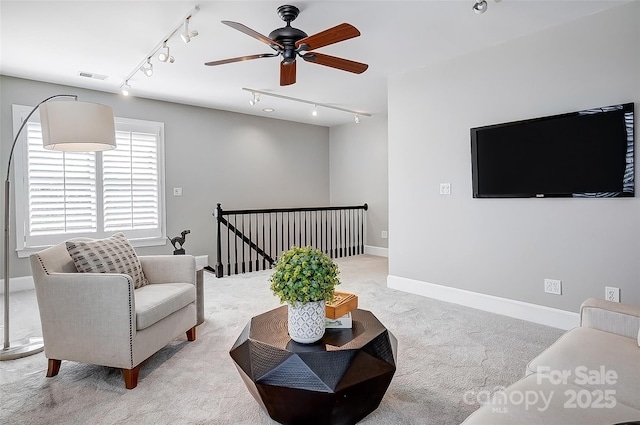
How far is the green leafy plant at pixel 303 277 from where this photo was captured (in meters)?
1.70

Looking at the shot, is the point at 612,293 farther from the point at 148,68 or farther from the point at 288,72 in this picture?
the point at 148,68

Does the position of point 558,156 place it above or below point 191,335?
above

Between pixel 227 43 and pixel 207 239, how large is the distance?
3.39 m

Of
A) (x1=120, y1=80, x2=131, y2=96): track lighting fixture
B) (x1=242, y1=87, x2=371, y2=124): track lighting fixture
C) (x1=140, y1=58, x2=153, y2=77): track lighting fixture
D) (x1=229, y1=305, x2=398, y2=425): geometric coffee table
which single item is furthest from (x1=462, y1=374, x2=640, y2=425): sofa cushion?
(x1=120, y1=80, x2=131, y2=96): track lighting fixture

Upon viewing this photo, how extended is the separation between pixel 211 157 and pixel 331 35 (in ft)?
13.2

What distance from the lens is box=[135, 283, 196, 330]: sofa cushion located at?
224 centimetres

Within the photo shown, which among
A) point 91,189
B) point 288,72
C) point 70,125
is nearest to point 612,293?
point 288,72

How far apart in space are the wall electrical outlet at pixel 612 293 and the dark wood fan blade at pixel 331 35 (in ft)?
8.60

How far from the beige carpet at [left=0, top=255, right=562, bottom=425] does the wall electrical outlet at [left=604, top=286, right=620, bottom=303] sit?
1.56 ft

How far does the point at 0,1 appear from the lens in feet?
8.68

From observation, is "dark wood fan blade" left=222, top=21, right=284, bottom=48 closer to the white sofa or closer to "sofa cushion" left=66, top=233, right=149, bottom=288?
"sofa cushion" left=66, top=233, right=149, bottom=288

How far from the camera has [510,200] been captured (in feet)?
11.0

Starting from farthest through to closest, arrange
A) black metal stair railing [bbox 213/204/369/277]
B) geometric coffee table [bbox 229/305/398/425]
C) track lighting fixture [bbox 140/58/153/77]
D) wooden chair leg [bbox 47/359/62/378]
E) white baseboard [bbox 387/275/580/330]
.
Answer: black metal stair railing [bbox 213/204/369/277]
track lighting fixture [bbox 140/58/153/77]
white baseboard [bbox 387/275/580/330]
wooden chair leg [bbox 47/359/62/378]
geometric coffee table [bbox 229/305/398/425]

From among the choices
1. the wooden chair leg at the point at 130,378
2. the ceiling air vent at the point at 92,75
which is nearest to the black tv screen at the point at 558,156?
the wooden chair leg at the point at 130,378
